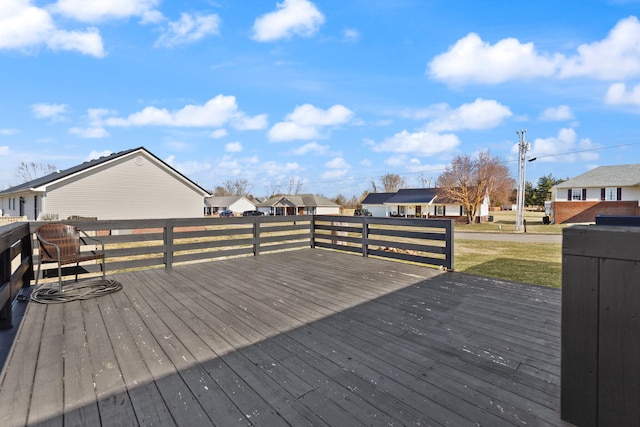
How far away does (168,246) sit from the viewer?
203 inches

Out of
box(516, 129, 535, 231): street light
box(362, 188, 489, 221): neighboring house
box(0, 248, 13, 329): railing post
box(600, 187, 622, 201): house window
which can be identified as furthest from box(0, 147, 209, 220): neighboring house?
box(600, 187, 622, 201): house window

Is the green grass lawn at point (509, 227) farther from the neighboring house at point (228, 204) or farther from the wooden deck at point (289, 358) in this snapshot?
the neighboring house at point (228, 204)

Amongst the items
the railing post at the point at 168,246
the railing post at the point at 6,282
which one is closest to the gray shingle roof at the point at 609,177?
the railing post at the point at 168,246

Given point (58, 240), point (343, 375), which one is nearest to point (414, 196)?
point (58, 240)

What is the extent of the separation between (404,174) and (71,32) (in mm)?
48621

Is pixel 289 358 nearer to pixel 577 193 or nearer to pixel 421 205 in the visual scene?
pixel 577 193

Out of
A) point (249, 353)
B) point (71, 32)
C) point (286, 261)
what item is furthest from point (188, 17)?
point (249, 353)

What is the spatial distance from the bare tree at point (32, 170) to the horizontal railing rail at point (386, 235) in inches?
1705

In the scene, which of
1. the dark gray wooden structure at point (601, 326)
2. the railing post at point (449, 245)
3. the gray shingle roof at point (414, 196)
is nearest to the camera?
the dark gray wooden structure at point (601, 326)

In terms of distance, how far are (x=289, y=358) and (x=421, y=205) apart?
116ft

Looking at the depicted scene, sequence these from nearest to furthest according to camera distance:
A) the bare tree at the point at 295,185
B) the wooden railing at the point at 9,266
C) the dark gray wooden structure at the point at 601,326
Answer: the dark gray wooden structure at the point at 601,326
the wooden railing at the point at 9,266
the bare tree at the point at 295,185

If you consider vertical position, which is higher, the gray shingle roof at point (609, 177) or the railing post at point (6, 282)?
the gray shingle roof at point (609, 177)

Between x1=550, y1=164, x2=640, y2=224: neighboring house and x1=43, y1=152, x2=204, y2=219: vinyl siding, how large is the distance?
30.0 m

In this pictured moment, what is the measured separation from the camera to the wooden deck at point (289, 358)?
5.20ft
